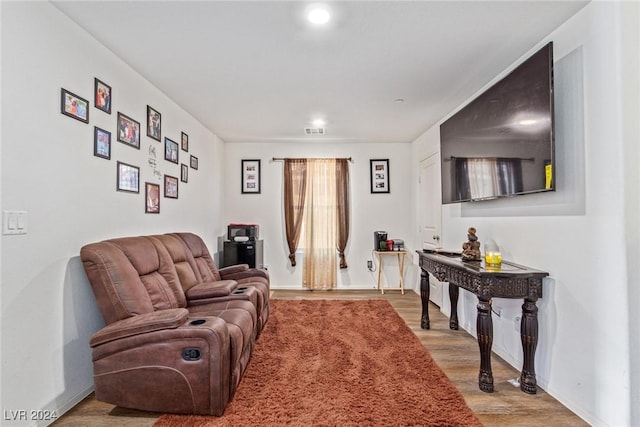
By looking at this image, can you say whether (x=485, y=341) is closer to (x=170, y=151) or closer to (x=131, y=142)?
(x=131, y=142)

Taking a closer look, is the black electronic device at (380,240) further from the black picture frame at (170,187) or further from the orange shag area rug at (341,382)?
the black picture frame at (170,187)

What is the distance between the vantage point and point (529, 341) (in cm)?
210

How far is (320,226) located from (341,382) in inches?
123

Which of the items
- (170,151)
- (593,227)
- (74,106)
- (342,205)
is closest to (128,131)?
(74,106)

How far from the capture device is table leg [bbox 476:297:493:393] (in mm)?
2150

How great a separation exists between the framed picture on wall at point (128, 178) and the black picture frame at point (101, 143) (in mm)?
173

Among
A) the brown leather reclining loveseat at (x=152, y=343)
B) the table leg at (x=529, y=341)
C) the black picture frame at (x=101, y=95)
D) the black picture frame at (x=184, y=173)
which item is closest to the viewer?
the brown leather reclining loveseat at (x=152, y=343)

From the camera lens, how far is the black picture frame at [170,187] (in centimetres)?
332

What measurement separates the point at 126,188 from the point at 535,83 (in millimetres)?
3152

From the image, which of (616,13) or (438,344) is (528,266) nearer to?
(438,344)

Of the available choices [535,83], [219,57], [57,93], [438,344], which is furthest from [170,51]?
[438,344]

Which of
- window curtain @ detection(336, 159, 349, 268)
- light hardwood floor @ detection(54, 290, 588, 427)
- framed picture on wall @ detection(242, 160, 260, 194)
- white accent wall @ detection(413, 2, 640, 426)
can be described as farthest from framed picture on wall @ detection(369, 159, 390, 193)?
white accent wall @ detection(413, 2, 640, 426)

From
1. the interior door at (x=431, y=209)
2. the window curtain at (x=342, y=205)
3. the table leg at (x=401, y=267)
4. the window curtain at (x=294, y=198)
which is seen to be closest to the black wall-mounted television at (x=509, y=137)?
the interior door at (x=431, y=209)

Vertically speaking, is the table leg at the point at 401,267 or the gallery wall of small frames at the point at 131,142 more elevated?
the gallery wall of small frames at the point at 131,142
